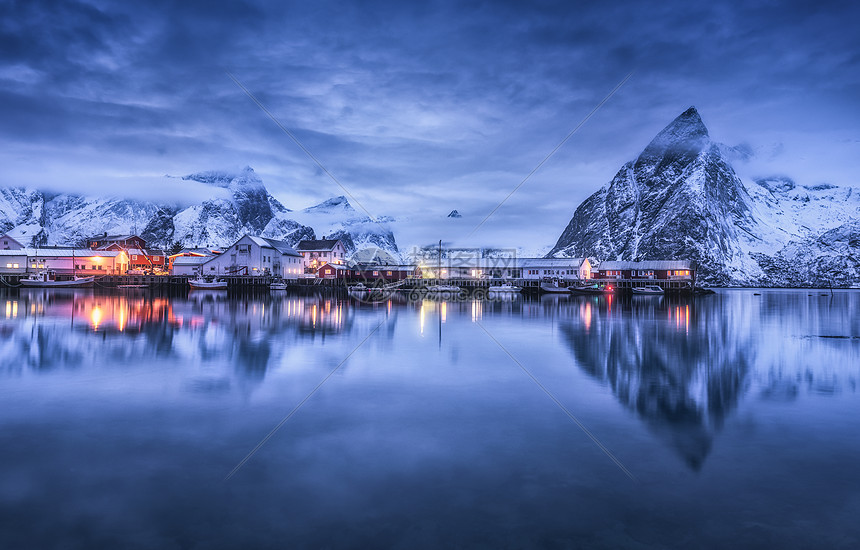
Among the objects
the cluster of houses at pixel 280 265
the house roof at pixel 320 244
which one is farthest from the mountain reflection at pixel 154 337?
the house roof at pixel 320 244

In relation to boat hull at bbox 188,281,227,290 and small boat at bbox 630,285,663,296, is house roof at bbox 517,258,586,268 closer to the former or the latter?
small boat at bbox 630,285,663,296

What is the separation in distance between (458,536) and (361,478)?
8.76 feet

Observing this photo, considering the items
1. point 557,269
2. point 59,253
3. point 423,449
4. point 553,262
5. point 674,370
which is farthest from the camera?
point 553,262

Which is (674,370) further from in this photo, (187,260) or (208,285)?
(187,260)

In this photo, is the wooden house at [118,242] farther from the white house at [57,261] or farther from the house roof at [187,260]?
the house roof at [187,260]

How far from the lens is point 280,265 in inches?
4368

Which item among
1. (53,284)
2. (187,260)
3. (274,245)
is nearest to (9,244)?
(53,284)

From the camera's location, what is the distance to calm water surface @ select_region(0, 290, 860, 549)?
24.7 feet

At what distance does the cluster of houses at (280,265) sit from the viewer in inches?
4122

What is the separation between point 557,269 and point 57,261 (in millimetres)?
110049

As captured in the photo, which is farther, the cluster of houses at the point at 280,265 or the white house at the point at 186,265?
the white house at the point at 186,265

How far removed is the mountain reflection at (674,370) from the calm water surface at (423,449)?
155 millimetres

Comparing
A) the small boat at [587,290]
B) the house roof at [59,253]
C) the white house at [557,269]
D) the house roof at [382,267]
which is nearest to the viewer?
the small boat at [587,290]

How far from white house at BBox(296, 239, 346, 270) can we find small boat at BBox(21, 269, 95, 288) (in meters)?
44.6
